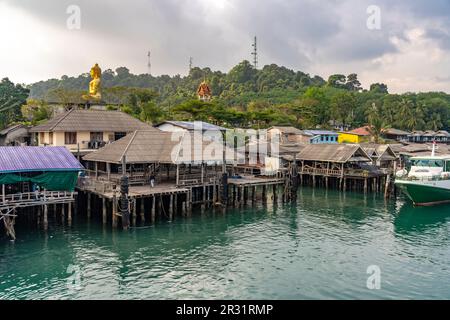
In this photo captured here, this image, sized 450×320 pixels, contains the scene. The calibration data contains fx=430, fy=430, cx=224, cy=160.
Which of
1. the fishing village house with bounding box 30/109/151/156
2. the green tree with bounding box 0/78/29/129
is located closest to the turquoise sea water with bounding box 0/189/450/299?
the fishing village house with bounding box 30/109/151/156

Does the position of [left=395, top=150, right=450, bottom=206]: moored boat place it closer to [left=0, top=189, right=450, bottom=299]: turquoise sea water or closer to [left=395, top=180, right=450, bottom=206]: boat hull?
[left=395, top=180, right=450, bottom=206]: boat hull

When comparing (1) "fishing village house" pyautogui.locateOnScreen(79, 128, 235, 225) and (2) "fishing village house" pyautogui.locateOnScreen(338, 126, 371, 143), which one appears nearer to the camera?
(1) "fishing village house" pyautogui.locateOnScreen(79, 128, 235, 225)

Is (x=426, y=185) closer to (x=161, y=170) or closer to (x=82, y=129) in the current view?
(x=161, y=170)

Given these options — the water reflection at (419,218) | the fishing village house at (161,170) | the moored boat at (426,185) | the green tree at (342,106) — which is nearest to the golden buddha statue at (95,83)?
the fishing village house at (161,170)

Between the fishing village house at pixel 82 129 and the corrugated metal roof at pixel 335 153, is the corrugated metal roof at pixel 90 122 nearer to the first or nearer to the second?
the fishing village house at pixel 82 129

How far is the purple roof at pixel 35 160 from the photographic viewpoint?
25312 millimetres

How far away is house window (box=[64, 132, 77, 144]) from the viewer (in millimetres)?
37719

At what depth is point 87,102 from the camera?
167 ft

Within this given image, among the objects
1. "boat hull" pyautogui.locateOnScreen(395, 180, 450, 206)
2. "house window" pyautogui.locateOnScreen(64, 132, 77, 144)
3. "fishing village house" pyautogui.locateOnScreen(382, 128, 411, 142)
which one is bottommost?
"boat hull" pyautogui.locateOnScreen(395, 180, 450, 206)

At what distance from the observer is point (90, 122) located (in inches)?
1551

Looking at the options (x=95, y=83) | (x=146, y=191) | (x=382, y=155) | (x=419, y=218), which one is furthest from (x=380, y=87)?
(x=146, y=191)

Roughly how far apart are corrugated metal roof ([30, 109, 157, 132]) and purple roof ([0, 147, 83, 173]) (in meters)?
9.56
